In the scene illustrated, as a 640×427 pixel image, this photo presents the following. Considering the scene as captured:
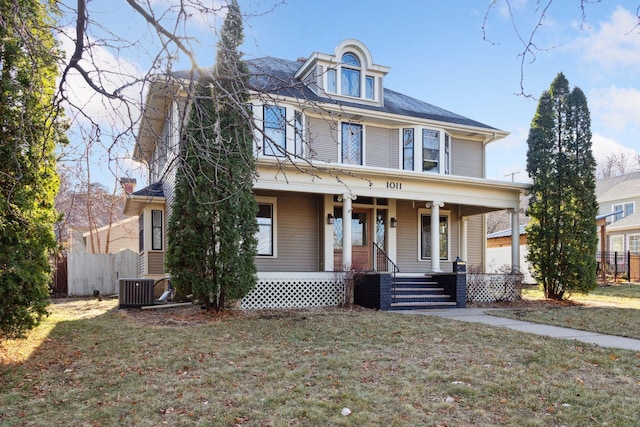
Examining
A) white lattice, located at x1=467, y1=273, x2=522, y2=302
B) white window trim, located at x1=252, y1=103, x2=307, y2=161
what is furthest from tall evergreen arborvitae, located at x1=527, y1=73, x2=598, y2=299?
white window trim, located at x1=252, y1=103, x2=307, y2=161

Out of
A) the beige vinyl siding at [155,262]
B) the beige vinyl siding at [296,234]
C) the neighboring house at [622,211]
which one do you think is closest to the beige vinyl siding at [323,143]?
the beige vinyl siding at [296,234]

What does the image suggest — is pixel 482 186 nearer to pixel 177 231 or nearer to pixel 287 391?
pixel 177 231

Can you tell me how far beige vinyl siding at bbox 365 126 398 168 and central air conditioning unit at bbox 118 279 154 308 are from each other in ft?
24.4

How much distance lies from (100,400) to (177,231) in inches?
223

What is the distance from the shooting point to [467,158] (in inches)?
630

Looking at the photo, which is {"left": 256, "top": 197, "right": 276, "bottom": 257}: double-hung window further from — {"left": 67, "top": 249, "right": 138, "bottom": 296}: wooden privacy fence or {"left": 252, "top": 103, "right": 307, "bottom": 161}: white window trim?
{"left": 67, "top": 249, "right": 138, "bottom": 296}: wooden privacy fence

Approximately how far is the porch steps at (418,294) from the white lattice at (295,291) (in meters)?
1.50

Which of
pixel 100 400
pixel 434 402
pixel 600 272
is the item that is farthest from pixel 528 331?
pixel 600 272

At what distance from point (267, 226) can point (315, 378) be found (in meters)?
8.59

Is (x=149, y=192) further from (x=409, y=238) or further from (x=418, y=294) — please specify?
(x=409, y=238)

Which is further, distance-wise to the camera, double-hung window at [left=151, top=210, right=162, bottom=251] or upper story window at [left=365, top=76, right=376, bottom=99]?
upper story window at [left=365, top=76, right=376, bottom=99]

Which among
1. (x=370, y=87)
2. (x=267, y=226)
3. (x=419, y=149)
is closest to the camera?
(x=267, y=226)

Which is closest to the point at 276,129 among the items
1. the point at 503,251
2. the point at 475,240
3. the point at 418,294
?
the point at 418,294

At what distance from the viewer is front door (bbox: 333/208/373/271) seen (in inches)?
565
